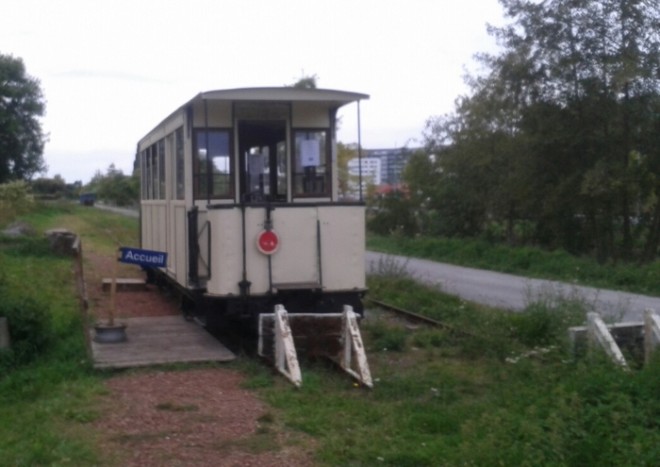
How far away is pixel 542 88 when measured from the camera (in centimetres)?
2888

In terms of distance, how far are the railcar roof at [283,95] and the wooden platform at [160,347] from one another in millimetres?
2847

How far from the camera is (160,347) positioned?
1240 centimetres

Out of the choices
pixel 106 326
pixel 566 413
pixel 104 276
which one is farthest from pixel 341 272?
pixel 104 276

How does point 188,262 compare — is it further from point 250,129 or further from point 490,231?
point 490,231

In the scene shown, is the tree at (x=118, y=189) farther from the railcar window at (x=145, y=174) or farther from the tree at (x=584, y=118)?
the railcar window at (x=145, y=174)

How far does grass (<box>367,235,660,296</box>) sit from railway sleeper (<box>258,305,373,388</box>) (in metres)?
12.3

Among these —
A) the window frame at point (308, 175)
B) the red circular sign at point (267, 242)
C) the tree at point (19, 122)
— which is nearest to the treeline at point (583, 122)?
the window frame at point (308, 175)

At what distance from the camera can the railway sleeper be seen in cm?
1077

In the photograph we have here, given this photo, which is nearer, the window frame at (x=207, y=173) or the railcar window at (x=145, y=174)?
the window frame at (x=207, y=173)

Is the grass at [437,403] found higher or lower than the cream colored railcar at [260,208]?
lower

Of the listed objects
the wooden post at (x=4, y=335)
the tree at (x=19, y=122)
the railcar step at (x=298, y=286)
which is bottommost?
the wooden post at (x=4, y=335)

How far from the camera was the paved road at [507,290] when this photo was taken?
1648 cm

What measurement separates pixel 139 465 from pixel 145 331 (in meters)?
6.18

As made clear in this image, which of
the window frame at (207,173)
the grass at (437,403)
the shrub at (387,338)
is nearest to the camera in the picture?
the grass at (437,403)
